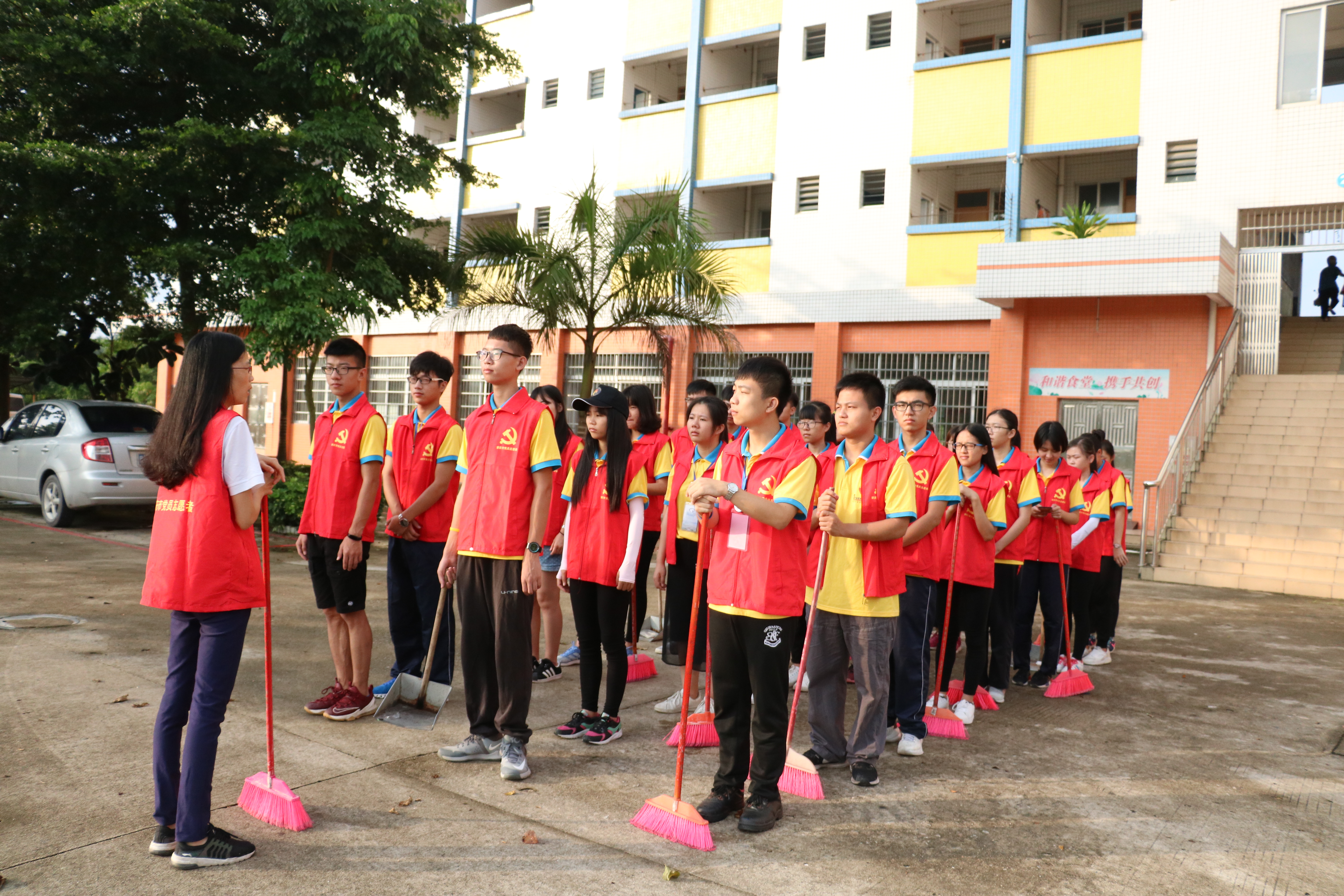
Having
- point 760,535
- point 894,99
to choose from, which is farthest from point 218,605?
point 894,99

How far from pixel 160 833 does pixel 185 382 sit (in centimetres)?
157

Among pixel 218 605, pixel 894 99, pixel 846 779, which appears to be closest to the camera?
pixel 218 605

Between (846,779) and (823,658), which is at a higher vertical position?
(823,658)

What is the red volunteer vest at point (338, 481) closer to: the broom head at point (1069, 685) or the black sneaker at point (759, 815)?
the black sneaker at point (759, 815)

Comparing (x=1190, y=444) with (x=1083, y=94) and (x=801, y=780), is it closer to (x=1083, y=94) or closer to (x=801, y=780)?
(x=1083, y=94)

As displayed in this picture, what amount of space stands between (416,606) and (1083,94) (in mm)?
15118

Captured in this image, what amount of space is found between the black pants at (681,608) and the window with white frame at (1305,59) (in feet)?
45.6

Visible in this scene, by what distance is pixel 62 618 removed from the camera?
275 inches

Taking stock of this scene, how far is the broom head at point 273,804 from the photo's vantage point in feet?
12.1

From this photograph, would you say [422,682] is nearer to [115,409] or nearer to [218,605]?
[218,605]

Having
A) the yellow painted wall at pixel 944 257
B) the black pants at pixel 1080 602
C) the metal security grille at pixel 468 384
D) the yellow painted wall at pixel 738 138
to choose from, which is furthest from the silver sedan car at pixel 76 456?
the yellow painted wall at pixel 944 257

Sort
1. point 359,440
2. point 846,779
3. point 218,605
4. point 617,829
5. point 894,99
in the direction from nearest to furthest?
1. point 218,605
2. point 617,829
3. point 846,779
4. point 359,440
5. point 894,99

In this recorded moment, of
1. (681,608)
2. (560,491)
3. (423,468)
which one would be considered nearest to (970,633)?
(681,608)

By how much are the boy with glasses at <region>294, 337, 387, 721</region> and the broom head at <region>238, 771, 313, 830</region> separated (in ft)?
4.07
